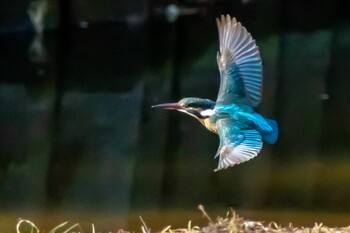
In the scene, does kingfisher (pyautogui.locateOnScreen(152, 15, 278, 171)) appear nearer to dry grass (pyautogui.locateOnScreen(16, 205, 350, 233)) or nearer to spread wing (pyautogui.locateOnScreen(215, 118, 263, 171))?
spread wing (pyautogui.locateOnScreen(215, 118, 263, 171))

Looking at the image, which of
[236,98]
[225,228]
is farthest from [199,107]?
[225,228]

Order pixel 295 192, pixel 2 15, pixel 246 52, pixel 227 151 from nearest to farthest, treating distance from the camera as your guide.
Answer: pixel 227 151 → pixel 246 52 → pixel 2 15 → pixel 295 192

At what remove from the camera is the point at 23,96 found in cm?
179

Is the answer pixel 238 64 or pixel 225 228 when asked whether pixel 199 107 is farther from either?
pixel 225 228

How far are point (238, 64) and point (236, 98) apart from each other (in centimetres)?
6

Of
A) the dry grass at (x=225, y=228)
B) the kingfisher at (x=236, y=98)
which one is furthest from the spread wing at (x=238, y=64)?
the dry grass at (x=225, y=228)

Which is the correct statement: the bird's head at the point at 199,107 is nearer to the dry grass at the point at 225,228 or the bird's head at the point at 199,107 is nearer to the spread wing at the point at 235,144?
the spread wing at the point at 235,144

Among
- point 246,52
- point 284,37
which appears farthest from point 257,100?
→ point 284,37

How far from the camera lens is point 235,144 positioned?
1.06 meters

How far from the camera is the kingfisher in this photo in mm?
1114

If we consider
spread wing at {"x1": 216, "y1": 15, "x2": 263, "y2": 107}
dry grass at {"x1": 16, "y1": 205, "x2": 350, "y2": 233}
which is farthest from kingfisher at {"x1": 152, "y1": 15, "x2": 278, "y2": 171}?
dry grass at {"x1": 16, "y1": 205, "x2": 350, "y2": 233}

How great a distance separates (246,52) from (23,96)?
85 cm

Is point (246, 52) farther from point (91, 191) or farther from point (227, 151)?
point (91, 191)

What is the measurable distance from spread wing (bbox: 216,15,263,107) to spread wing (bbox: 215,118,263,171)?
0.07 m
